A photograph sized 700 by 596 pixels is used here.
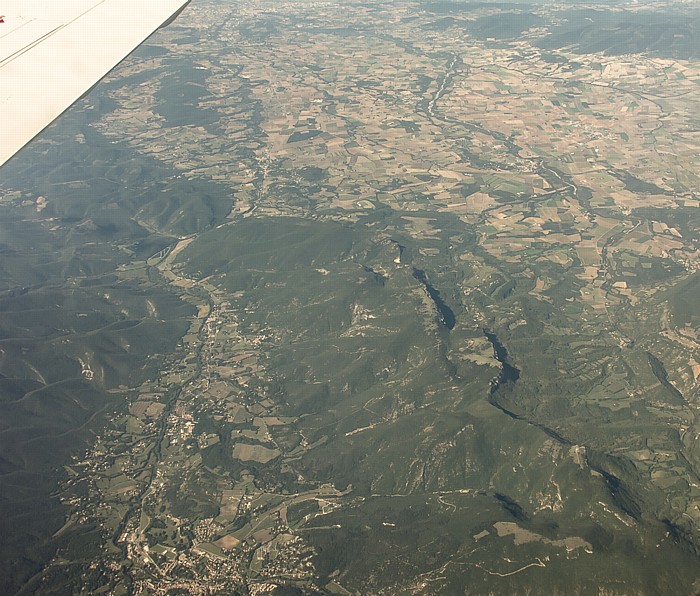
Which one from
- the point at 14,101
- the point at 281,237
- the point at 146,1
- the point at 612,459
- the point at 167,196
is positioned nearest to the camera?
the point at 14,101

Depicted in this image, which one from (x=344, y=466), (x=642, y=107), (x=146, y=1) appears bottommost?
(x=642, y=107)

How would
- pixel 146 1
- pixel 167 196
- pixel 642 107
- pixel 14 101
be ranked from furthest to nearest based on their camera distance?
pixel 642 107 → pixel 167 196 → pixel 146 1 → pixel 14 101

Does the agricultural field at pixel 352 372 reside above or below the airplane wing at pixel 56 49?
below

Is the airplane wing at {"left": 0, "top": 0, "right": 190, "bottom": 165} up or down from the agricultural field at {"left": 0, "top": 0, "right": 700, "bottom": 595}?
up

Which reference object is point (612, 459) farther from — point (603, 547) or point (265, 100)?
point (265, 100)

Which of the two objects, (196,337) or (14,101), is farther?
(196,337)

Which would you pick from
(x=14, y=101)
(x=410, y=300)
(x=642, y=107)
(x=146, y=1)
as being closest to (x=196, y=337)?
(x=410, y=300)

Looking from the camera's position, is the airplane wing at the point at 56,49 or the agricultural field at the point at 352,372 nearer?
the airplane wing at the point at 56,49

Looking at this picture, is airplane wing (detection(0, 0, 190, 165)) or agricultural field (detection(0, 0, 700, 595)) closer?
airplane wing (detection(0, 0, 190, 165))
